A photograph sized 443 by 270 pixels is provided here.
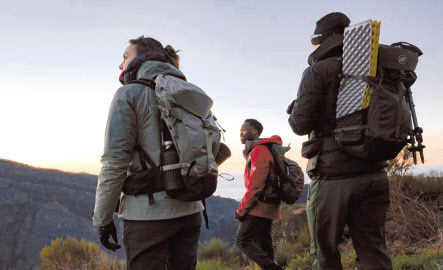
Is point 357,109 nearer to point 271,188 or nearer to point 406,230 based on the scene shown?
point 271,188

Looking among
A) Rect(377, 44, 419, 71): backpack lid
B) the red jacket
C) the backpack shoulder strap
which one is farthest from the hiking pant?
the red jacket

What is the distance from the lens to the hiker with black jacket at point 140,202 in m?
2.00

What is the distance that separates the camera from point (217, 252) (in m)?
9.62

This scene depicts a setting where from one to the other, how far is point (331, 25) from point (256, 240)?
299cm

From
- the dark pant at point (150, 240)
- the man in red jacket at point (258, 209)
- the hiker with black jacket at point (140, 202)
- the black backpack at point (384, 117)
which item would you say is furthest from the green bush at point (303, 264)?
the dark pant at point (150, 240)

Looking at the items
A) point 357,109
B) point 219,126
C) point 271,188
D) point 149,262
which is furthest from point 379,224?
point 271,188

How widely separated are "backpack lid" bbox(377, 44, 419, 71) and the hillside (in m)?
75.8

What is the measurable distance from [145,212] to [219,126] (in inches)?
33.6

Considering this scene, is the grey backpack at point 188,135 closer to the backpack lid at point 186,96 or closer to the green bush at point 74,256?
the backpack lid at point 186,96

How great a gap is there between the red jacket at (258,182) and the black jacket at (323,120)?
187cm

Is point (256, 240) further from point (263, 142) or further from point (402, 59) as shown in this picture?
point (402, 59)

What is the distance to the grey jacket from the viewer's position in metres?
2.00

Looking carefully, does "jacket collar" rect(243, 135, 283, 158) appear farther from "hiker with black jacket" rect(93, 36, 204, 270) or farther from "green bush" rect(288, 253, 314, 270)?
"hiker with black jacket" rect(93, 36, 204, 270)

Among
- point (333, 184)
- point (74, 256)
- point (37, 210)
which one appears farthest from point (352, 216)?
point (37, 210)
